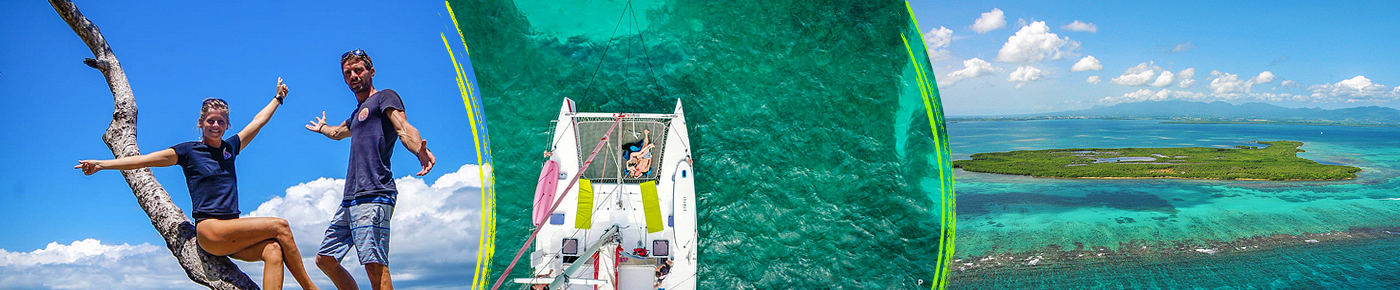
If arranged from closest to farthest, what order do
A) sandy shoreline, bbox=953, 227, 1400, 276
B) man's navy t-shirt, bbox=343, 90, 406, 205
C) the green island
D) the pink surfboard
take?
man's navy t-shirt, bbox=343, 90, 406, 205 < the pink surfboard < sandy shoreline, bbox=953, 227, 1400, 276 < the green island

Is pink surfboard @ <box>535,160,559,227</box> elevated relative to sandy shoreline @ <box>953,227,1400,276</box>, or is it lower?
elevated

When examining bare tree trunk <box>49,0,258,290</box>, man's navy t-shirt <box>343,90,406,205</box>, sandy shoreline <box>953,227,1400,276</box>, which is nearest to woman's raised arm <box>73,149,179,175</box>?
bare tree trunk <box>49,0,258,290</box>

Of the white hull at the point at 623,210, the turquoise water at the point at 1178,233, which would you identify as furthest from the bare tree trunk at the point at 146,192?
the turquoise water at the point at 1178,233

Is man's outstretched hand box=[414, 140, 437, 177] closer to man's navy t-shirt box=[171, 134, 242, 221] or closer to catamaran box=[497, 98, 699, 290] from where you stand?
man's navy t-shirt box=[171, 134, 242, 221]

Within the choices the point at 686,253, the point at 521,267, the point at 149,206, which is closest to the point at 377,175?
the point at 149,206

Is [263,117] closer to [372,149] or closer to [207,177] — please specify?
[207,177]
